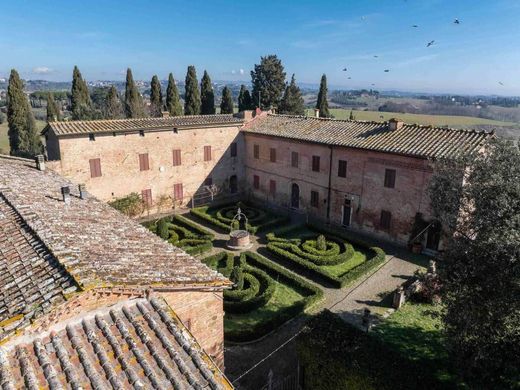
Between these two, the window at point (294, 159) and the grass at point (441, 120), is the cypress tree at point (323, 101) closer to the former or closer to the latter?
the grass at point (441, 120)

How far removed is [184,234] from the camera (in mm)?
23953

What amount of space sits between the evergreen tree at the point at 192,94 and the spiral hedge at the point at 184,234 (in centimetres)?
3253

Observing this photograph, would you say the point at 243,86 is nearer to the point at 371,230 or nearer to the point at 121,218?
the point at 371,230

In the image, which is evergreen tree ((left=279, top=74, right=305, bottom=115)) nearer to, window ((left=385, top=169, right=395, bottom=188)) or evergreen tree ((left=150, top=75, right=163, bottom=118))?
evergreen tree ((left=150, top=75, right=163, bottom=118))

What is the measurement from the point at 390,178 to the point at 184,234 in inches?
545

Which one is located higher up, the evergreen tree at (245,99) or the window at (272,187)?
the evergreen tree at (245,99)

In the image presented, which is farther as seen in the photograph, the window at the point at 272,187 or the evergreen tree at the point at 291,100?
the evergreen tree at the point at 291,100

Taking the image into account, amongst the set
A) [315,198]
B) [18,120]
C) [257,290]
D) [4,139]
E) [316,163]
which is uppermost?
[18,120]

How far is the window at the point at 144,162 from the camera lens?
28241mm

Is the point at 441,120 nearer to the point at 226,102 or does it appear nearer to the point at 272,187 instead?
the point at 226,102

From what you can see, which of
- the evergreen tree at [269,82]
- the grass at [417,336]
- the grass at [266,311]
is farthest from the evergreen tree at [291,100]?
the grass at [417,336]

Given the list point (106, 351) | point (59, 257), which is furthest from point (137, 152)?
point (106, 351)

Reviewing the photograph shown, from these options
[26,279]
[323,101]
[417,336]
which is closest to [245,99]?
[323,101]

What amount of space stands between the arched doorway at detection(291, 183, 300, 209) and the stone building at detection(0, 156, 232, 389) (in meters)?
19.7
